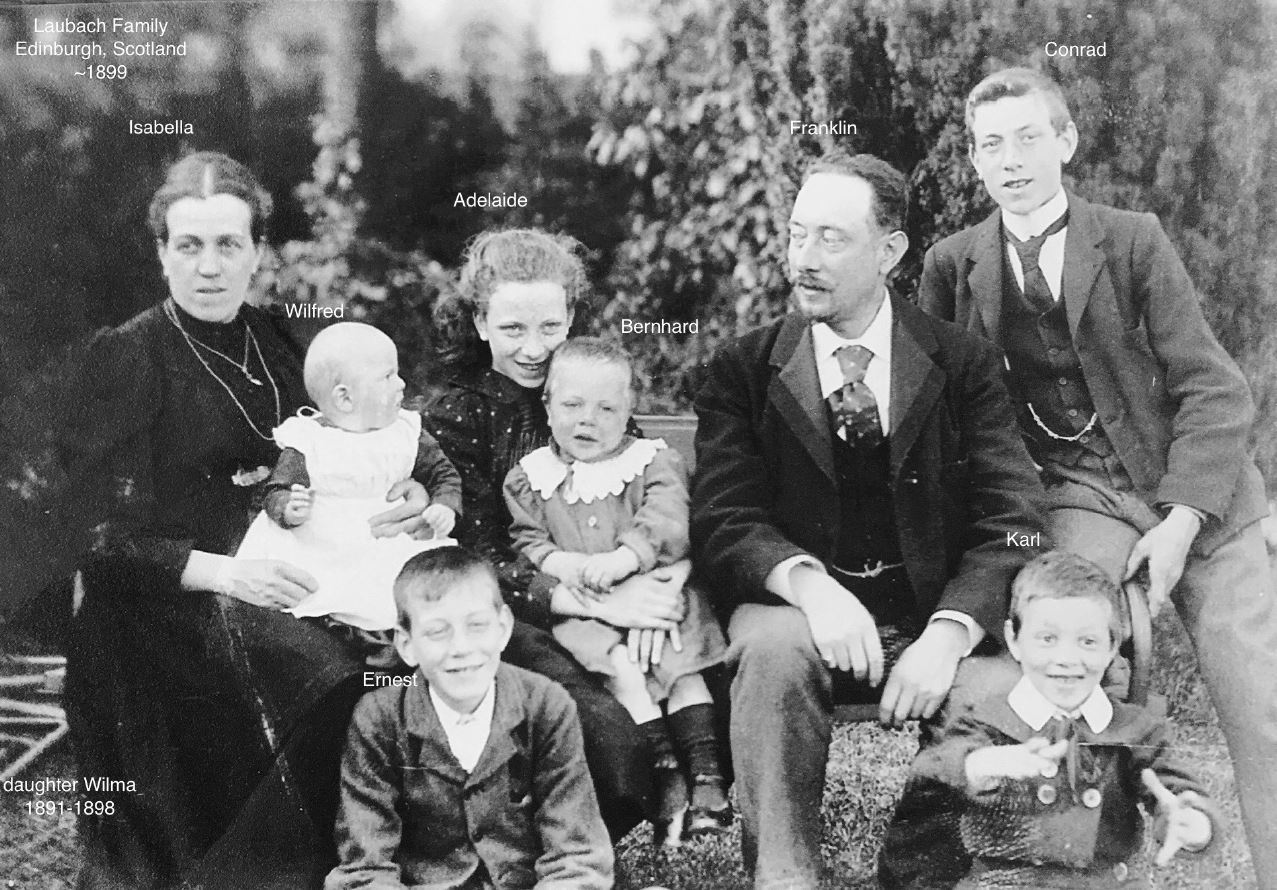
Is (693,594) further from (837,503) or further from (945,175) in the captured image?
(945,175)

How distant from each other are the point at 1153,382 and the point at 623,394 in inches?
53.5

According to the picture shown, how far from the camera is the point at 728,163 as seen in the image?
351 centimetres

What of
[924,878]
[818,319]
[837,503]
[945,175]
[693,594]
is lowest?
[924,878]

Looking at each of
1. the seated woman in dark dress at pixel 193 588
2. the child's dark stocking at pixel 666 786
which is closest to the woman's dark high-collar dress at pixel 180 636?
the seated woman in dark dress at pixel 193 588

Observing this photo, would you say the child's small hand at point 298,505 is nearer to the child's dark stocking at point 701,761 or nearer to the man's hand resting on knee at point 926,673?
the child's dark stocking at point 701,761

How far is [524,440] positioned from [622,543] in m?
0.37

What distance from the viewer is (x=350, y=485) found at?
11.1 ft

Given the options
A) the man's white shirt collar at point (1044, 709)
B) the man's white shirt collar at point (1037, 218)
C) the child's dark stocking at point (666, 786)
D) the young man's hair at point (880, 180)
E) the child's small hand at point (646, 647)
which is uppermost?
the young man's hair at point (880, 180)

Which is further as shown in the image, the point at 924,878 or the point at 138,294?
A: the point at 138,294

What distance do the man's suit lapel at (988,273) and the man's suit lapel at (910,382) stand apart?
→ 0.17m

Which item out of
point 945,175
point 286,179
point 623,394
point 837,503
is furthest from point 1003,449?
point 286,179

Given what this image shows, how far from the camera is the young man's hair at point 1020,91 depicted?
3426mm

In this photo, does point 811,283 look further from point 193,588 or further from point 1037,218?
point 193,588

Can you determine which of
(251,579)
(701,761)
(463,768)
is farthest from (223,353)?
(701,761)
